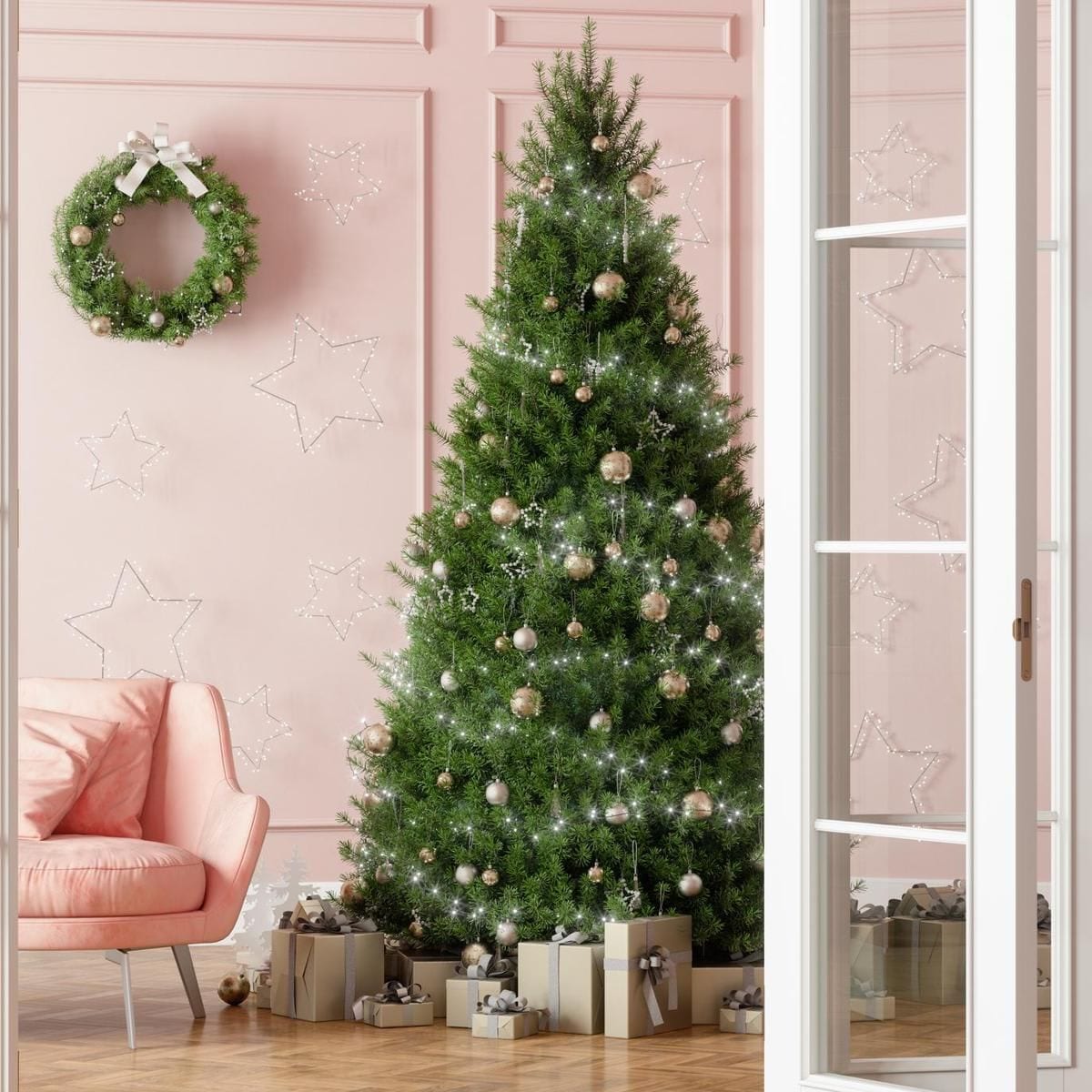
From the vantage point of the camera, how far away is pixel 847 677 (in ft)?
8.95

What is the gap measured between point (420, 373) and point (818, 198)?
2945 mm

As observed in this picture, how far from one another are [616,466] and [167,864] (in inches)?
56.8


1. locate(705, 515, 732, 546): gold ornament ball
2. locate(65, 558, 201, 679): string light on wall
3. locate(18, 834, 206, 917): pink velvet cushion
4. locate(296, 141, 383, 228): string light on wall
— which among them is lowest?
locate(18, 834, 206, 917): pink velvet cushion

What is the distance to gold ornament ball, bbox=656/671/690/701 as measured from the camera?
13.4 feet

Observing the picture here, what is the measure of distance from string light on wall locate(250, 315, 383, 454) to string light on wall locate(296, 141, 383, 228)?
1.31 feet

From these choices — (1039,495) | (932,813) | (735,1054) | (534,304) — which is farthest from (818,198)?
(735,1054)

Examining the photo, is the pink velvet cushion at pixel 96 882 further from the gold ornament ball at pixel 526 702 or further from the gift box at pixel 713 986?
the gift box at pixel 713 986

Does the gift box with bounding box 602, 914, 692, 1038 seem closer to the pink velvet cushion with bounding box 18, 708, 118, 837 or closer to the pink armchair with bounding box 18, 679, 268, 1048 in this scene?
the pink armchair with bounding box 18, 679, 268, 1048

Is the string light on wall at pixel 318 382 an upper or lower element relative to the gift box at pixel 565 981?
upper

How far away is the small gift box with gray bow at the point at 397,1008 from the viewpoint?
4.08 meters

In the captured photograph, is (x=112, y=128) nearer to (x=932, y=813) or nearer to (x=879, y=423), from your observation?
(x=879, y=423)

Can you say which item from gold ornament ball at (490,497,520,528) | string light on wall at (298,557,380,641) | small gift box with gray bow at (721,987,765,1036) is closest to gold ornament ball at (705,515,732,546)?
gold ornament ball at (490,497,520,528)

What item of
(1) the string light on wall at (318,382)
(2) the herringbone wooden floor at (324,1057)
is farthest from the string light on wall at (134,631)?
(2) the herringbone wooden floor at (324,1057)

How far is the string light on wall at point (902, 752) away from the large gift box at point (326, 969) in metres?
1.88
